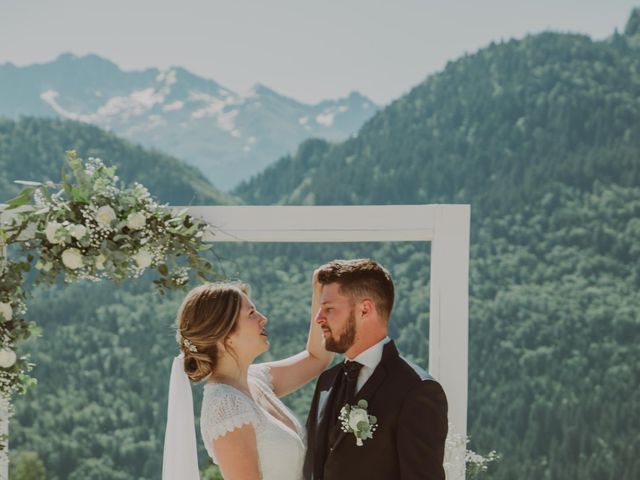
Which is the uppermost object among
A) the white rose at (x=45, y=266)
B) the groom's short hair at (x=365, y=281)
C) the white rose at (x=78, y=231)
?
the white rose at (x=78, y=231)

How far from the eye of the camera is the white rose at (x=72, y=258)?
11.7 ft

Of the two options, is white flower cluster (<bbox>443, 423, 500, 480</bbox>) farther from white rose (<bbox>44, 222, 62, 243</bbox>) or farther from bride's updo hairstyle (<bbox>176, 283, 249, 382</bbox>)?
white rose (<bbox>44, 222, 62, 243</bbox>)

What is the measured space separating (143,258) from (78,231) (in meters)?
0.25

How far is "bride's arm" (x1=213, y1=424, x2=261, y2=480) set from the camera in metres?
3.16

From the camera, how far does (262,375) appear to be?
3613 millimetres

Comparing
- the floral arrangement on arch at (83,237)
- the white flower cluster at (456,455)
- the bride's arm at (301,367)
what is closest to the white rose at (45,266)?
the floral arrangement on arch at (83,237)

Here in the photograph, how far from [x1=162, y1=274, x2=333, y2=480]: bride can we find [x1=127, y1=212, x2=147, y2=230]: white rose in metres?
0.42

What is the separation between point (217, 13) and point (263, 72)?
5844 millimetres

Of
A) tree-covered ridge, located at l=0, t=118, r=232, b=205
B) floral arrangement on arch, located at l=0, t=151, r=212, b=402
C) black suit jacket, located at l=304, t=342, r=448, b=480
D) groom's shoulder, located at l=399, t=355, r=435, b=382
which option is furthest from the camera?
tree-covered ridge, located at l=0, t=118, r=232, b=205

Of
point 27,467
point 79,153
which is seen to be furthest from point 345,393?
point 79,153

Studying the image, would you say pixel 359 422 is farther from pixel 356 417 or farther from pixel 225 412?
pixel 225 412

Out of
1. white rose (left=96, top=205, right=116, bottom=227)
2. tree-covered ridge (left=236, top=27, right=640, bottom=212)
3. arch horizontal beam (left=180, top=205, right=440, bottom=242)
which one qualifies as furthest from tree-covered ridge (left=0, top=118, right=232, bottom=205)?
white rose (left=96, top=205, right=116, bottom=227)

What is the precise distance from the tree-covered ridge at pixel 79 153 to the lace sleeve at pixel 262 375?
57.2 feet

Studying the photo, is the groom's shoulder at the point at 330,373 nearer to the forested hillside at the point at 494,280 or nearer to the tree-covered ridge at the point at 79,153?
the forested hillside at the point at 494,280
